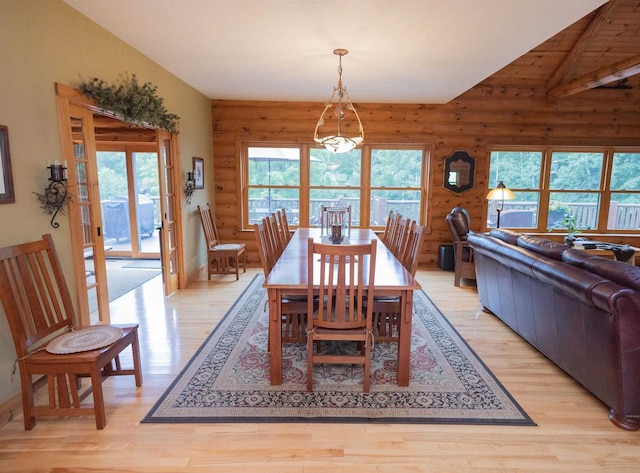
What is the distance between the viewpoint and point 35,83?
2314 mm

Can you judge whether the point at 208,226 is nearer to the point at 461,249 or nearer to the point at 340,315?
the point at 340,315

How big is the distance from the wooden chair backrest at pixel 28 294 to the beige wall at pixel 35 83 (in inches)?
5.3

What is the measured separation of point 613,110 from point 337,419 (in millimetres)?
6539

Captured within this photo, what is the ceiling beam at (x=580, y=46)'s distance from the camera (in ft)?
14.9

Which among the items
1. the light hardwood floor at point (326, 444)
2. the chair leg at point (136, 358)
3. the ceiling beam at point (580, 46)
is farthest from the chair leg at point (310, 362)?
the ceiling beam at point (580, 46)

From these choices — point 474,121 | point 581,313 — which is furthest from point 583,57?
point 581,313

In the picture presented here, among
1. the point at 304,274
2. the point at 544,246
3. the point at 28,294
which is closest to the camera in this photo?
the point at 28,294

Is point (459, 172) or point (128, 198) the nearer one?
point (459, 172)

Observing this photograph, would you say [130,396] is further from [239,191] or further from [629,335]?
[239,191]

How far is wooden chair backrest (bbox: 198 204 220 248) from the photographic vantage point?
514 centimetres

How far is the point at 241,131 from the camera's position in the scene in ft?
19.0

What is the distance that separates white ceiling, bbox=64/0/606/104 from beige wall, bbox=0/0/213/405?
0.22 metres

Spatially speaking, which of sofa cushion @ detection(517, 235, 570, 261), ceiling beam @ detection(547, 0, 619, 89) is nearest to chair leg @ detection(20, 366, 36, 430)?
sofa cushion @ detection(517, 235, 570, 261)

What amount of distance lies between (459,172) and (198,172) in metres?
4.11
